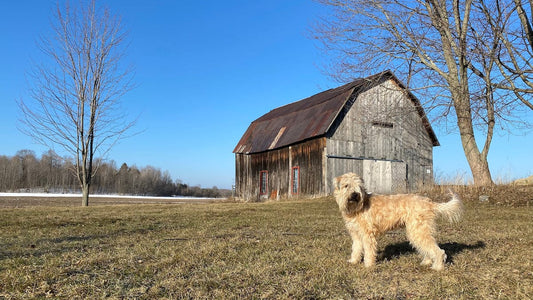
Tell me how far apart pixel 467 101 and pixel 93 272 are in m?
13.5

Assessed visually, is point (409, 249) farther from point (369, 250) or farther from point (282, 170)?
point (282, 170)

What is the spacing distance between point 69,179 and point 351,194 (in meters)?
84.4

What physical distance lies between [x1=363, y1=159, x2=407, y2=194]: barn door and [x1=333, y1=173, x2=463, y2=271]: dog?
18733 mm

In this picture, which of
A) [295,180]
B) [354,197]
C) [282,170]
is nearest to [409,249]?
[354,197]

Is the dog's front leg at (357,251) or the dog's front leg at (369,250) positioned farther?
the dog's front leg at (357,251)

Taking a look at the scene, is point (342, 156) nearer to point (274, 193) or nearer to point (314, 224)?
point (274, 193)

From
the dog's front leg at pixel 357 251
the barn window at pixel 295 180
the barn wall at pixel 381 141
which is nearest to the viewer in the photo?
the dog's front leg at pixel 357 251

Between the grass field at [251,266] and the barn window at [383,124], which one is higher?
the barn window at [383,124]

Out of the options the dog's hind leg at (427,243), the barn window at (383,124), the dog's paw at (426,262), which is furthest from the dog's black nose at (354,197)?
the barn window at (383,124)

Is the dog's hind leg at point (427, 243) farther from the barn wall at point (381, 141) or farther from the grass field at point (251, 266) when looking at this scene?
the barn wall at point (381, 141)

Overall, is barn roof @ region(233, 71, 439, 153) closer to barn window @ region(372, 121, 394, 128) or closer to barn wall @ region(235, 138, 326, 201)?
barn wall @ region(235, 138, 326, 201)

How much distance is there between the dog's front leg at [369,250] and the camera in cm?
499

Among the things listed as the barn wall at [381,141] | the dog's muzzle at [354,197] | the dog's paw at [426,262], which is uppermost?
the barn wall at [381,141]

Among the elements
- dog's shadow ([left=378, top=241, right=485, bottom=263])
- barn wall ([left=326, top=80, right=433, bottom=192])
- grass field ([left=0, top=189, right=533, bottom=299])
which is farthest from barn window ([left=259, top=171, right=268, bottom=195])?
dog's shadow ([left=378, top=241, right=485, bottom=263])
